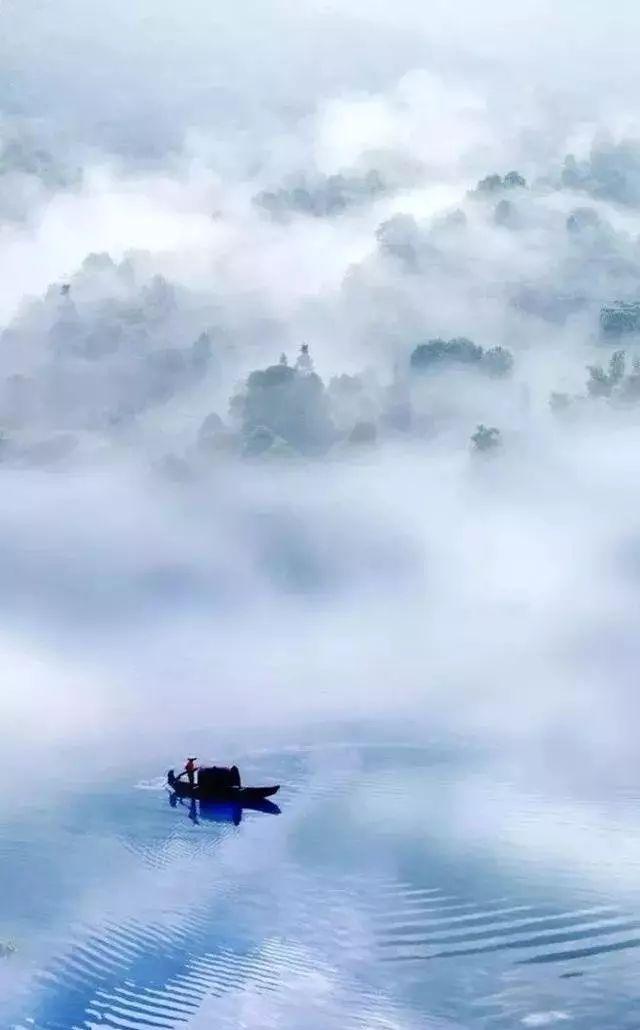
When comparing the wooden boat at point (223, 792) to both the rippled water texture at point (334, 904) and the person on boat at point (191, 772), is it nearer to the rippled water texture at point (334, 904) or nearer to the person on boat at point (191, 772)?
the person on boat at point (191, 772)

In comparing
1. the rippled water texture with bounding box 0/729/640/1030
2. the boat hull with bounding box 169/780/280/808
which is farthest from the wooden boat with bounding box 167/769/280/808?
the rippled water texture with bounding box 0/729/640/1030

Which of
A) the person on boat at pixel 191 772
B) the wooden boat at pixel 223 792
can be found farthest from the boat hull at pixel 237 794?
the person on boat at pixel 191 772

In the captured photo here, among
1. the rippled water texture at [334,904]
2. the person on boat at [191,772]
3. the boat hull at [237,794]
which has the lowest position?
the rippled water texture at [334,904]

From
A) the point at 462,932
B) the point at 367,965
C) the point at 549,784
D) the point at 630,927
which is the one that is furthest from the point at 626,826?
the point at 367,965

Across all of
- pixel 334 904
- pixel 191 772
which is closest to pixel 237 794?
pixel 191 772

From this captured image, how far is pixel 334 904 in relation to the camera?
14.3 m

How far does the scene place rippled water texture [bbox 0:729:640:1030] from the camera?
40.4ft

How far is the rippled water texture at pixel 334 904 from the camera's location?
1232cm

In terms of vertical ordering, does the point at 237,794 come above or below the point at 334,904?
above

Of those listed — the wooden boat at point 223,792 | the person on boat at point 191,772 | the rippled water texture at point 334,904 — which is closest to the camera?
the rippled water texture at point 334,904

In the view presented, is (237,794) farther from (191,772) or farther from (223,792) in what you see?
(191,772)

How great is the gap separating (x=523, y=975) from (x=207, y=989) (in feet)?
11.2

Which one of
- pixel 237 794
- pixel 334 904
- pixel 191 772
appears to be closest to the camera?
pixel 334 904

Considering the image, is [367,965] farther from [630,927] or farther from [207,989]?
[630,927]
